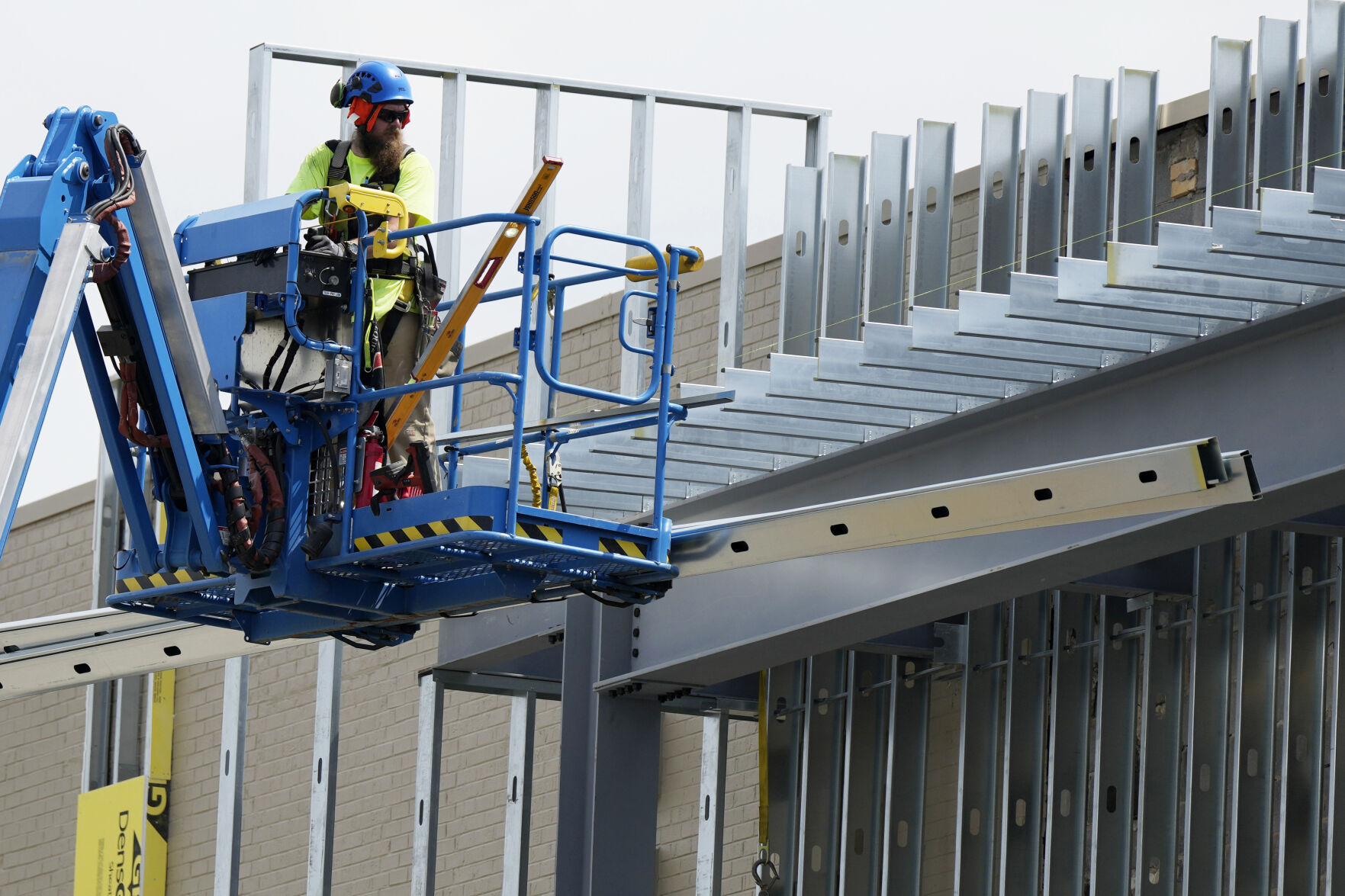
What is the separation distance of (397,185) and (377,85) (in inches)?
17.5

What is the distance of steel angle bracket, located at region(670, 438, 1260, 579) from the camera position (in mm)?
8516

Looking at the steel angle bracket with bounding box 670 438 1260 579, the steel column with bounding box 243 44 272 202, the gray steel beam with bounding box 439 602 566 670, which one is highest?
the steel column with bounding box 243 44 272 202

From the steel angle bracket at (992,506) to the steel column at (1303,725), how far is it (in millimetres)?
3212

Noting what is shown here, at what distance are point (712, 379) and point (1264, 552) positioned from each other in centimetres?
521

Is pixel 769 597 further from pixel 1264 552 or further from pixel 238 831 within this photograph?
pixel 238 831

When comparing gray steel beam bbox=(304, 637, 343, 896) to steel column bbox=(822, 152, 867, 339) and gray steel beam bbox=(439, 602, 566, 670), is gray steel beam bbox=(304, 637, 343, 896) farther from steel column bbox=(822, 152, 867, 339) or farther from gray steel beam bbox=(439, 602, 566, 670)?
steel column bbox=(822, 152, 867, 339)

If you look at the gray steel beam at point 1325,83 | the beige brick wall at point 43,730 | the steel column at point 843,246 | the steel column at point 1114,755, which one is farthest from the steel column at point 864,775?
the beige brick wall at point 43,730

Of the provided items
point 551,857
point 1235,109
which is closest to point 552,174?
point 1235,109

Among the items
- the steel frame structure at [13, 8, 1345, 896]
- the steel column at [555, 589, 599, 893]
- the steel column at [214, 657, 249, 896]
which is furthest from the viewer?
the steel column at [214, 657, 249, 896]

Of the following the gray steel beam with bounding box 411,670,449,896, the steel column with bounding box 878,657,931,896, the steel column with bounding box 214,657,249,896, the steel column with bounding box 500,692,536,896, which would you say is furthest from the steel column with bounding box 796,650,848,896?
the steel column with bounding box 214,657,249,896

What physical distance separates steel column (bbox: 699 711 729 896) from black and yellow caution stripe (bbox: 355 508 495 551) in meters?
5.41

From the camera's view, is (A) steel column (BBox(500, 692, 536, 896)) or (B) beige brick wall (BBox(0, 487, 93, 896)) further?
(B) beige brick wall (BBox(0, 487, 93, 896))

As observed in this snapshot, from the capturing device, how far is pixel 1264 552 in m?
12.2

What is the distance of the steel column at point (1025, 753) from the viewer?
13156 millimetres
